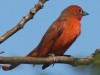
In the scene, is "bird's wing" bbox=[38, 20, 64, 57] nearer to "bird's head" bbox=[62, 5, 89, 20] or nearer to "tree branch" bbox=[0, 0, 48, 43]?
"bird's head" bbox=[62, 5, 89, 20]

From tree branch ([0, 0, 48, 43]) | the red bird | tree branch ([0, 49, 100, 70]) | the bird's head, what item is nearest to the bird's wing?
the red bird

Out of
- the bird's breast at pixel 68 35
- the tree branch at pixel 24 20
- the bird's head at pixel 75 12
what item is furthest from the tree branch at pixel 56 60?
the bird's head at pixel 75 12

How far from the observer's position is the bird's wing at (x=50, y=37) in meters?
5.84

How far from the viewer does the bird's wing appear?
19.2 feet

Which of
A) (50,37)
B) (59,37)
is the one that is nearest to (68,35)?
(59,37)

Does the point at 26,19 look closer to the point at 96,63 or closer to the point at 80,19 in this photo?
the point at 96,63

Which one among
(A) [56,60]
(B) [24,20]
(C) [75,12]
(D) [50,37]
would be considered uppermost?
(C) [75,12]

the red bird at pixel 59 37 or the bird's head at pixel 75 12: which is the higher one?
the bird's head at pixel 75 12

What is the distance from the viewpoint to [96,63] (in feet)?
Answer: 8.70

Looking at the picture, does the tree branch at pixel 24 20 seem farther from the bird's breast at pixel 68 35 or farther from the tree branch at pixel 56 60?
the bird's breast at pixel 68 35

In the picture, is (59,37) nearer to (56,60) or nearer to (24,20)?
(56,60)

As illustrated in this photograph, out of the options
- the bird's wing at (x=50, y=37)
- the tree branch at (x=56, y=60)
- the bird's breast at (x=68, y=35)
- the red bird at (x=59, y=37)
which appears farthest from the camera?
the bird's breast at (x=68, y=35)

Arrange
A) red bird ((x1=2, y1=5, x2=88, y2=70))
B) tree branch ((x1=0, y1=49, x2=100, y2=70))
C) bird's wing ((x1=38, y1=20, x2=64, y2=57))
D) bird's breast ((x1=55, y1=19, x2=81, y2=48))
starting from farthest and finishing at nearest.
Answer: bird's breast ((x1=55, y1=19, x2=81, y2=48)) → red bird ((x1=2, y1=5, x2=88, y2=70)) → bird's wing ((x1=38, y1=20, x2=64, y2=57)) → tree branch ((x1=0, y1=49, x2=100, y2=70))

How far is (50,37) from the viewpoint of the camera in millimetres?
6152
